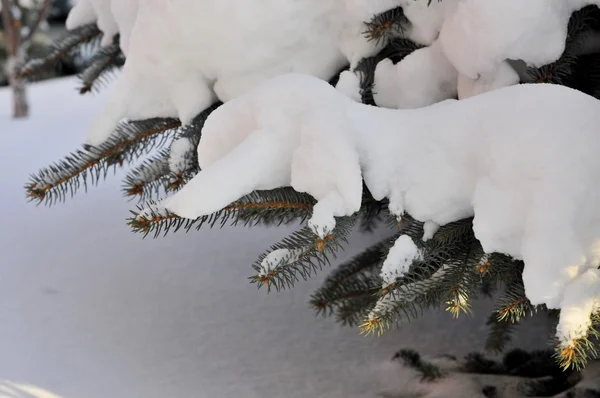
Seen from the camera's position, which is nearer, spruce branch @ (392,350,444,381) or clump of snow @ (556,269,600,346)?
clump of snow @ (556,269,600,346)

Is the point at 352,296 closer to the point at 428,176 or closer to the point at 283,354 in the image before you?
the point at 283,354

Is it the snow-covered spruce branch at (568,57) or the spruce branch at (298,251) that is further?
the snow-covered spruce branch at (568,57)

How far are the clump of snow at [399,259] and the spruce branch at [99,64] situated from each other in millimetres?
697

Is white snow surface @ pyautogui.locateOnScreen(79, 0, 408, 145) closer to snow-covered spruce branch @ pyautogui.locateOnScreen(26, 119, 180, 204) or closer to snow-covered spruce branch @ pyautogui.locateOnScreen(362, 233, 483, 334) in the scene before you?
snow-covered spruce branch @ pyautogui.locateOnScreen(26, 119, 180, 204)

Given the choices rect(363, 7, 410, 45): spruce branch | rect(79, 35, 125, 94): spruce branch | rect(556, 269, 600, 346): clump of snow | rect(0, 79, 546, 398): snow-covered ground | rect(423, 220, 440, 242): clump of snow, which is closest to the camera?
rect(556, 269, 600, 346): clump of snow

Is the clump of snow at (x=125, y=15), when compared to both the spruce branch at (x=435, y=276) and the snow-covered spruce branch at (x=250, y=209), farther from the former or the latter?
the spruce branch at (x=435, y=276)

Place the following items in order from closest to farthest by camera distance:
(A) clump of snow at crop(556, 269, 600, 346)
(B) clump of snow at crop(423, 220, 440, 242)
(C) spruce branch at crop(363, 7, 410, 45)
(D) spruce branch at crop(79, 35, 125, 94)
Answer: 1. (A) clump of snow at crop(556, 269, 600, 346)
2. (B) clump of snow at crop(423, 220, 440, 242)
3. (C) spruce branch at crop(363, 7, 410, 45)
4. (D) spruce branch at crop(79, 35, 125, 94)

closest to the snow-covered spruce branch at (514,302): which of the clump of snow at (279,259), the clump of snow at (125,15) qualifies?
the clump of snow at (279,259)

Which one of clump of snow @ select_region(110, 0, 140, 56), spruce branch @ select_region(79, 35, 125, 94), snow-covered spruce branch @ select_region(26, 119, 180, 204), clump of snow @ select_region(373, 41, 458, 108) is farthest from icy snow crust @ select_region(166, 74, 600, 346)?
spruce branch @ select_region(79, 35, 125, 94)

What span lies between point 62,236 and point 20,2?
1900 mm

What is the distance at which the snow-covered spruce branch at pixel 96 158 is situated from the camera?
917mm

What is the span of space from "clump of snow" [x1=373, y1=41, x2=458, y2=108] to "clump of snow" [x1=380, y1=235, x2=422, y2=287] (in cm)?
24

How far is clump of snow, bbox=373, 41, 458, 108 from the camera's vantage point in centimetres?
86

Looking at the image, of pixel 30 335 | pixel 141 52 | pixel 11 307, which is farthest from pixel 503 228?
pixel 11 307
